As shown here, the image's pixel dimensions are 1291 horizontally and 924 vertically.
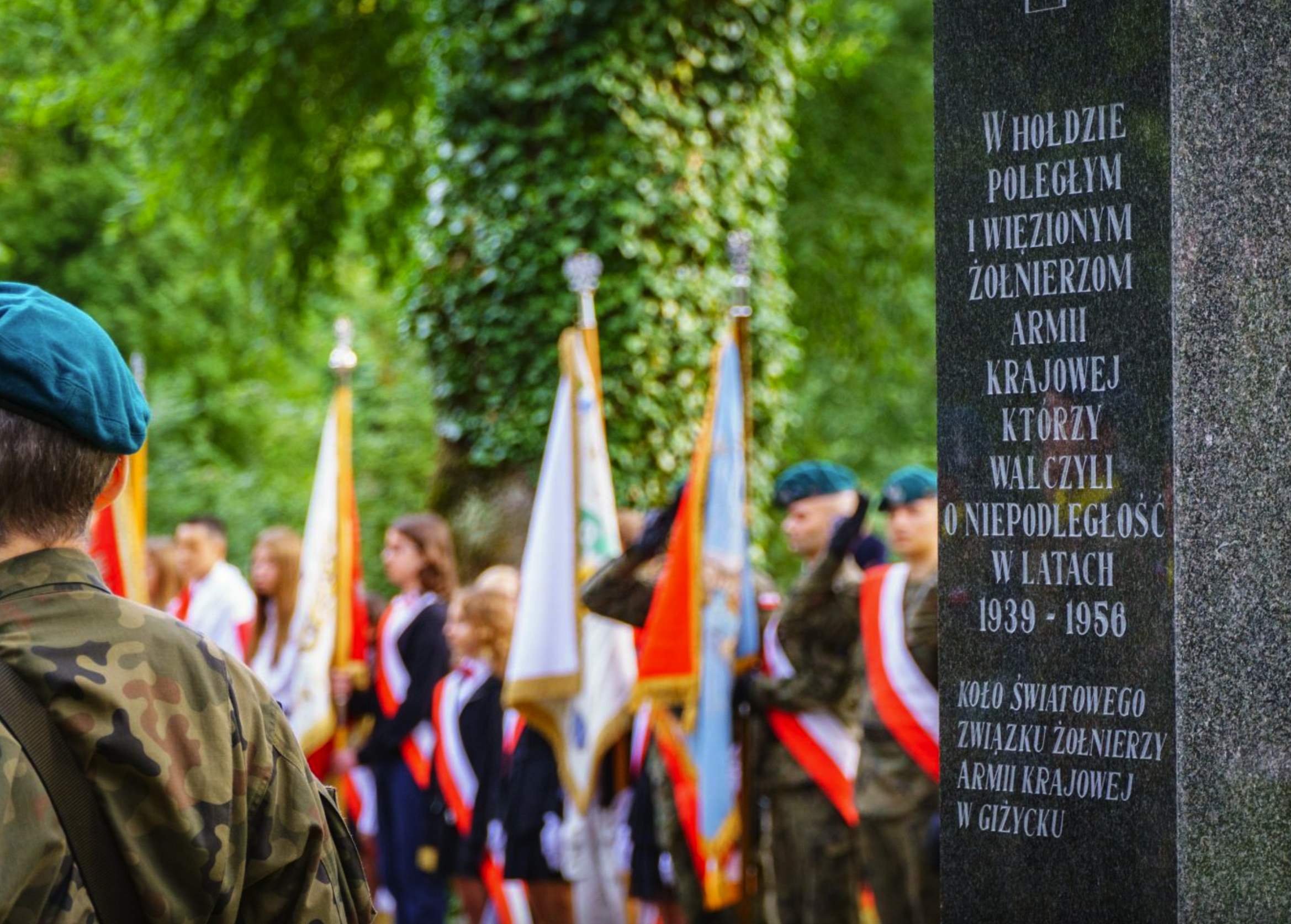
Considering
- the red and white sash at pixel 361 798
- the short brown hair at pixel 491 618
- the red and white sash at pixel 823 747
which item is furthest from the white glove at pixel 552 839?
the red and white sash at pixel 361 798

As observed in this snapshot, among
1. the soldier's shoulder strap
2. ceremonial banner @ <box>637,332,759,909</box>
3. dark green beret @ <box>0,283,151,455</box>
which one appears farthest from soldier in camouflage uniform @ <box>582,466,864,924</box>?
the soldier's shoulder strap

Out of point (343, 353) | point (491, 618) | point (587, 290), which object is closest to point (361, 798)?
point (491, 618)

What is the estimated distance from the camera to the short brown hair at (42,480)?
2.12 metres

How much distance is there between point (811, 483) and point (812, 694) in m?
0.89

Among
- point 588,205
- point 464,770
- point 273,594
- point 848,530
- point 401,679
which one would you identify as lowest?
point 464,770

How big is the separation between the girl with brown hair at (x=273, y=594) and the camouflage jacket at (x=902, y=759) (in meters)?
3.43

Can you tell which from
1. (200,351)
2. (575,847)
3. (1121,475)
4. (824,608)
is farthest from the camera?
(200,351)

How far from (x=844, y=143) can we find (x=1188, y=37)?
11.7 metres

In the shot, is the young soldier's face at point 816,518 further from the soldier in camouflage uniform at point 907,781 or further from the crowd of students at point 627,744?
the soldier in camouflage uniform at point 907,781

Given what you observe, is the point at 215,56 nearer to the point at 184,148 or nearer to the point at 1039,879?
the point at 184,148

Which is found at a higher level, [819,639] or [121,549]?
[121,549]

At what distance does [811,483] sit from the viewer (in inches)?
271

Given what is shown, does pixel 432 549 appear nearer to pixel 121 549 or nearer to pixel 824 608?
pixel 121 549

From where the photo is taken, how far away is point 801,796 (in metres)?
6.81
